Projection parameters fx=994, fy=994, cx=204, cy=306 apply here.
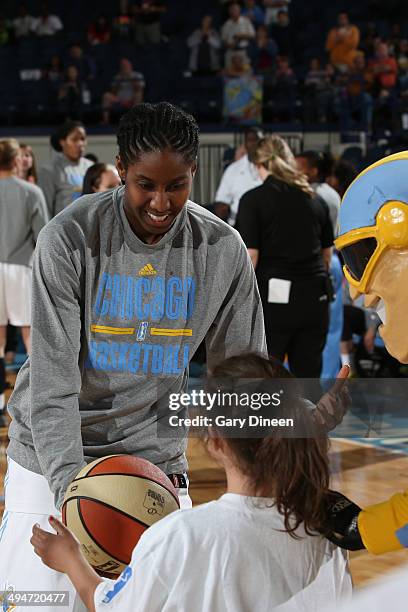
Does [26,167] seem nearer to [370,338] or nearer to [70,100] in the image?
[370,338]

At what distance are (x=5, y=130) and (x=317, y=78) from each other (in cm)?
406

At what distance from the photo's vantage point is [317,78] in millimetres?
12922

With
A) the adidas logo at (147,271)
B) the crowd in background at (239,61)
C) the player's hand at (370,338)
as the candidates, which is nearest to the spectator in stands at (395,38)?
the crowd in background at (239,61)

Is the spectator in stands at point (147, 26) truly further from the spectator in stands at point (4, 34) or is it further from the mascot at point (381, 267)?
the mascot at point (381, 267)

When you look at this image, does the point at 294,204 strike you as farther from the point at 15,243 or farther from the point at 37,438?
the point at 37,438

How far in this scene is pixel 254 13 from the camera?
14.2 metres

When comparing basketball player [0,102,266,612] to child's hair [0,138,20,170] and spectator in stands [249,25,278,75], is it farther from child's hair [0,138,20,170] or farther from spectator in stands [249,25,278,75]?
spectator in stands [249,25,278,75]

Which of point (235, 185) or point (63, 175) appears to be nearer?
point (63, 175)

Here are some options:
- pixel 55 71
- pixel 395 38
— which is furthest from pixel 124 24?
pixel 395 38

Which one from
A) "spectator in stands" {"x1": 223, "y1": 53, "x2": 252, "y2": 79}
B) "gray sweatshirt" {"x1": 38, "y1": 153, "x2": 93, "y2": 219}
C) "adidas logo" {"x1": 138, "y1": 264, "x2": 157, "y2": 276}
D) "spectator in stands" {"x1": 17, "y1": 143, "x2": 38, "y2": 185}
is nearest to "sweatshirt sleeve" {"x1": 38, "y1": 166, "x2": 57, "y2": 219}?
"gray sweatshirt" {"x1": 38, "y1": 153, "x2": 93, "y2": 219}

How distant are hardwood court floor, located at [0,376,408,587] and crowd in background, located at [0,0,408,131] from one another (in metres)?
8.13

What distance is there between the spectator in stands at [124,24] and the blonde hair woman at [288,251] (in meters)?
10.2

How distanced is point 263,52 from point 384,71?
176 centimetres

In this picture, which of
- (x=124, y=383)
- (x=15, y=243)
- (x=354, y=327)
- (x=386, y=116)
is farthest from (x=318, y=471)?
(x=386, y=116)
